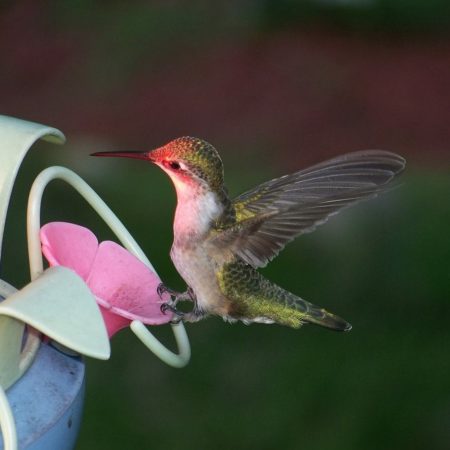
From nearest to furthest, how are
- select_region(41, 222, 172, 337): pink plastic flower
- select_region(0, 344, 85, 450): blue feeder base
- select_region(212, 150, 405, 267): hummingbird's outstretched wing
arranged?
1. select_region(0, 344, 85, 450): blue feeder base
2. select_region(41, 222, 172, 337): pink plastic flower
3. select_region(212, 150, 405, 267): hummingbird's outstretched wing

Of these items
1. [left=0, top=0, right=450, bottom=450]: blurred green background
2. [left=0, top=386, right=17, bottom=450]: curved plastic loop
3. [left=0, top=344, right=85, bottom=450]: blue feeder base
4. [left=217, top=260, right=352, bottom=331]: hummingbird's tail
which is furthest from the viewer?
[left=0, top=0, right=450, bottom=450]: blurred green background

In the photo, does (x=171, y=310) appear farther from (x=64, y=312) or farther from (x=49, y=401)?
(x=64, y=312)

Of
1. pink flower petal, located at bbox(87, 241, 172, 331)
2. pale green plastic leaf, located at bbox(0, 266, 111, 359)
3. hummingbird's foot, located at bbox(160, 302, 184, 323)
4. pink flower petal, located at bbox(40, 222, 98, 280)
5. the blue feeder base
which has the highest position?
pale green plastic leaf, located at bbox(0, 266, 111, 359)

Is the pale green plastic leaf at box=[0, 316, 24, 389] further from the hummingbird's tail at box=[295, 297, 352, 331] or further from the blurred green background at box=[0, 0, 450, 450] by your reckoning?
the blurred green background at box=[0, 0, 450, 450]

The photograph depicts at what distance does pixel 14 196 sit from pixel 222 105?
265 cm

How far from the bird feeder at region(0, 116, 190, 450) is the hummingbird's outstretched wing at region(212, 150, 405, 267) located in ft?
0.74

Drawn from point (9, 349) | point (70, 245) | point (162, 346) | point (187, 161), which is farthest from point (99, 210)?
point (9, 349)

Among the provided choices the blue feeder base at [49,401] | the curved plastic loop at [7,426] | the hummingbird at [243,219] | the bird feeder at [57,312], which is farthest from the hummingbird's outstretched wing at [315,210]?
the curved plastic loop at [7,426]

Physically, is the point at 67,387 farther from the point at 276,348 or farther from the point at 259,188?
the point at 276,348

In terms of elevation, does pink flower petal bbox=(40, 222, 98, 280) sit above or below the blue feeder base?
above

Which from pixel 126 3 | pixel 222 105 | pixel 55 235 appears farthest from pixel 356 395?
pixel 126 3

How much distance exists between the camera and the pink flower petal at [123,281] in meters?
2.63

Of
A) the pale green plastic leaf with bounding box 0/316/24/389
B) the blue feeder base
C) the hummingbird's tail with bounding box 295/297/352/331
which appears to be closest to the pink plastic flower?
the blue feeder base

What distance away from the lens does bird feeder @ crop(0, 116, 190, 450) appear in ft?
6.77
